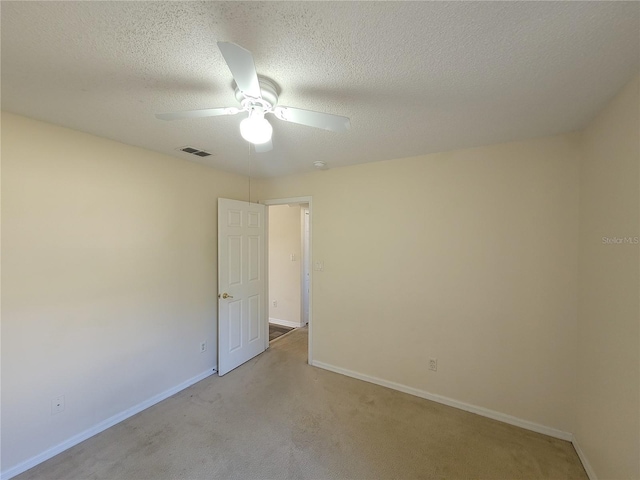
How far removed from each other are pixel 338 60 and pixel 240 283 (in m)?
2.62

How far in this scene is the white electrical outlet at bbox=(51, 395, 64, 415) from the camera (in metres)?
1.85

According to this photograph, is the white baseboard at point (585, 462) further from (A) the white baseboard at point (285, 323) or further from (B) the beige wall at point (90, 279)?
(A) the white baseboard at point (285, 323)

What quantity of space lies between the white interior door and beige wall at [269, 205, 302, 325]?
3.55 ft

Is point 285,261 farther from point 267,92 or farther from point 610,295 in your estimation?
point 610,295

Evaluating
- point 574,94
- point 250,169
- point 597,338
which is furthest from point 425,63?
point 250,169

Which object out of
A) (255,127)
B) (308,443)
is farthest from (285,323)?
(255,127)

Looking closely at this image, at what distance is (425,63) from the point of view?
3.95ft

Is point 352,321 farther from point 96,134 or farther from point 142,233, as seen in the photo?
point 96,134

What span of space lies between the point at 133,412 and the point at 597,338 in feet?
11.8

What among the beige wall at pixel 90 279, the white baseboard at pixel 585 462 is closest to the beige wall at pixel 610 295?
the white baseboard at pixel 585 462

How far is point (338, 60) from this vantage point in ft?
3.92

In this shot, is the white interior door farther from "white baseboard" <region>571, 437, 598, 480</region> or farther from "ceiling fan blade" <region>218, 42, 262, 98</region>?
"white baseboard" <region>571, 437, 598, 480</region>

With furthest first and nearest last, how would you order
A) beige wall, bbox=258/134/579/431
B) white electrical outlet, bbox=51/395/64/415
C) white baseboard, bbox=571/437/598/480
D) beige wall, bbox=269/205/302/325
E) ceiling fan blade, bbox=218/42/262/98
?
beige wall, bbox=269/205/302/325, beige wall, bbox=258/134/579/431, white electrical outlet, bbox=51/395/64/415, white baseboard, bbox=571/437/598/480, ceiling fan blade, bbox=218/42/262/98

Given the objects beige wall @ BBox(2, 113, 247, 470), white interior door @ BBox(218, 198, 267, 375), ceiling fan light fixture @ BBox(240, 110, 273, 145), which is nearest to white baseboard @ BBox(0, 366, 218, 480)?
beige wall @ BBox(2, 113, 247, 470)
